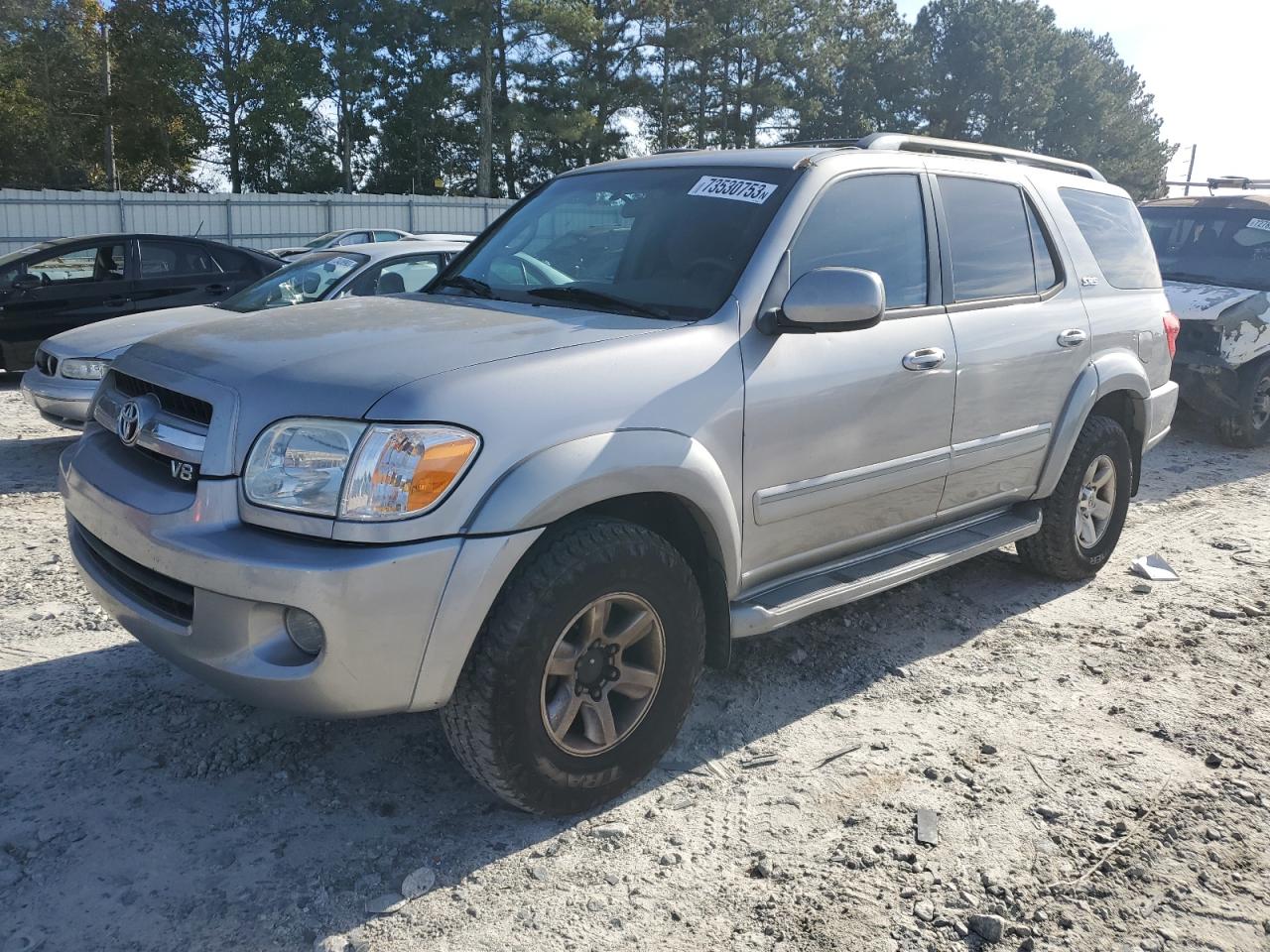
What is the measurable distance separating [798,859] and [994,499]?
2.13m

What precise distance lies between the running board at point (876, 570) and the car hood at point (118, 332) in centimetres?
481

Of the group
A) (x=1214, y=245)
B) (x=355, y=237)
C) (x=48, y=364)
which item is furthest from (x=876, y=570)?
(x=355, y=237)

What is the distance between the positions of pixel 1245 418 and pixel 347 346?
27.2ft

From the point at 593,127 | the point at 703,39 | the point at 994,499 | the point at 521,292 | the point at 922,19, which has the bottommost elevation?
the point at 994,499

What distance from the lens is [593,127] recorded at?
38500mm

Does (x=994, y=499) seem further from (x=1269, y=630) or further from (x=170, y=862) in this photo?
(x=170, y=862)

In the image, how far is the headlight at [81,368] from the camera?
6.67 meters

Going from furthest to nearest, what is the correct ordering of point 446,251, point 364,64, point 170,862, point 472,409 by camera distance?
point 364,64
point 446,251
point 170,862
point 472,409

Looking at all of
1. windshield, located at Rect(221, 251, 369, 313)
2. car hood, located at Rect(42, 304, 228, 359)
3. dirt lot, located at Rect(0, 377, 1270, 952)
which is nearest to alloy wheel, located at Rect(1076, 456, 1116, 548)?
dirt lot, located at Rect(0, 377, 1270, 952)

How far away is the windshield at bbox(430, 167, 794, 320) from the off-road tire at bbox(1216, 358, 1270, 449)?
269 inches

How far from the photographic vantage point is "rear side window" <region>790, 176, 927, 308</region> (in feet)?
11.3

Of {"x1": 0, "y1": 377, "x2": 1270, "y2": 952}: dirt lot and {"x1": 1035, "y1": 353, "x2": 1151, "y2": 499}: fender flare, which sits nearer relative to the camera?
{"x1": 0, "y1": 377, "x2": 1270, "y2": 952}: dirt lot

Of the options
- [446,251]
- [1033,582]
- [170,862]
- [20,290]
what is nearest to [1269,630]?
[1033,582]

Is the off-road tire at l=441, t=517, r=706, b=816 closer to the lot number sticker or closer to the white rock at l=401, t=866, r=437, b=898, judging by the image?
the white rock at l=401, t=866, r=437, b=898
